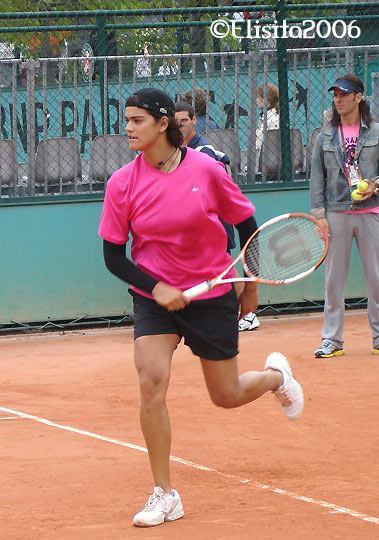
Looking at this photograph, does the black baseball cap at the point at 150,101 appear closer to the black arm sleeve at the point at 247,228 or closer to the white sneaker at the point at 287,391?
the black arm sleeve at the point at 247,228

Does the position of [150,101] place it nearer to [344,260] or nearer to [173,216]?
[173,216]

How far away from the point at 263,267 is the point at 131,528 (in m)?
1.51

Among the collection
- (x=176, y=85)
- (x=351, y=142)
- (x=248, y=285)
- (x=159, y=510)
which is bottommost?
(x=159, y=510)

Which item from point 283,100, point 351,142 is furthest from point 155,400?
point 283,100

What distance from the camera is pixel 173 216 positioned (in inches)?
184

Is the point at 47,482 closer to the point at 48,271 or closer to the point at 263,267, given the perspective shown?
the point at 263,267

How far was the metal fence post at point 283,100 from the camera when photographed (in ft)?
36.7

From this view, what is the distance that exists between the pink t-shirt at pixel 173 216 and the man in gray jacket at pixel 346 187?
12.4ft

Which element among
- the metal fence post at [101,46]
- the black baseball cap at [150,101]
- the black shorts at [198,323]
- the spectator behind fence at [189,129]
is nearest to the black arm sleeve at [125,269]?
the black shorts at [198,323]

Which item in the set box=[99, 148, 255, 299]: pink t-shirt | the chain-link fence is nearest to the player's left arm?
box=[99, 148, 255, 299]: pink t-shirt

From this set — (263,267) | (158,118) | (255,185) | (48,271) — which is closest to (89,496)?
(263,267)

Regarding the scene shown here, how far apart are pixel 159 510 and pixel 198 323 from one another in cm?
88

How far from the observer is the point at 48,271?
35.4ft

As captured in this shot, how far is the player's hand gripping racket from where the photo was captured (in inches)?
203
